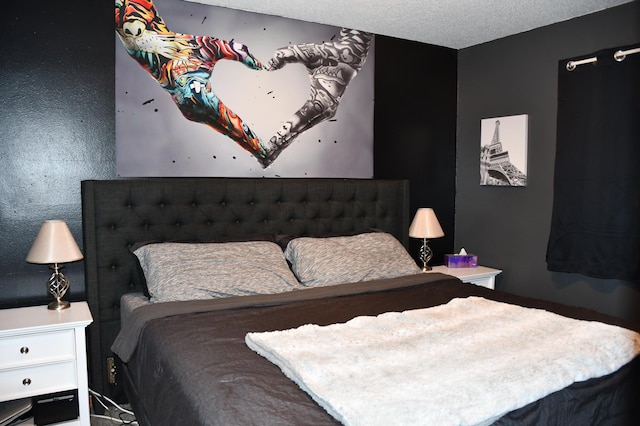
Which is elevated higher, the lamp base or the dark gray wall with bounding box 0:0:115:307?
the dark gray wall with bounding box 0:0:115:307

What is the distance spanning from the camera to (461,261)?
3.77 metres

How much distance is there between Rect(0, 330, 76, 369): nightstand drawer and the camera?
7.23 feet

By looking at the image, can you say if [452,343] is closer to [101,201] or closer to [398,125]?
[101,201]

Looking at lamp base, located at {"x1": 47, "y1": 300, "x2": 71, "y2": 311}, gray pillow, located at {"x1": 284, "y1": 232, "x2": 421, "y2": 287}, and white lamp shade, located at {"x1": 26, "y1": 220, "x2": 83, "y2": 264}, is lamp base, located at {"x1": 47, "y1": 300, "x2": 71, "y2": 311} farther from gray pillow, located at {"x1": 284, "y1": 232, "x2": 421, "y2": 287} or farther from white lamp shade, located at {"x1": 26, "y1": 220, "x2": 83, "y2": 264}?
gray pillow, located at {"x1": 284, "y1": 232, "x2": 421, "y2": 287}

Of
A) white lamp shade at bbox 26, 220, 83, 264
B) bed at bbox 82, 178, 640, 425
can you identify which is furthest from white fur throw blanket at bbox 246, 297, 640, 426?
white lamp shade at bbox 26, 220, 83, 264

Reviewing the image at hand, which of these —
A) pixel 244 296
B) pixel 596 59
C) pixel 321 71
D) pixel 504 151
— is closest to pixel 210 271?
pixel 244 296

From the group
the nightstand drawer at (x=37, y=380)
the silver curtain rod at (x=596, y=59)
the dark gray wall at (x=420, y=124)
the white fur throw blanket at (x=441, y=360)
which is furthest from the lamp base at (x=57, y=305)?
the silver curtain rod at (x=596, y=59)

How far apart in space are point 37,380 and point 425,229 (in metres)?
2.53

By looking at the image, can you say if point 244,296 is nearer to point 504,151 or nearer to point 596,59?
point 504,151

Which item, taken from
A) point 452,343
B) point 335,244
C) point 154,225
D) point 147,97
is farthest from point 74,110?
point 452,343

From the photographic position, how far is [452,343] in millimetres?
A: 1797

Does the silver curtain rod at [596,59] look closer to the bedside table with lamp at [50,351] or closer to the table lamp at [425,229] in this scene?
the table lamp at [425,229]

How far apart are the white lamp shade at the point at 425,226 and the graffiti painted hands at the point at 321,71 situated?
3.23ft

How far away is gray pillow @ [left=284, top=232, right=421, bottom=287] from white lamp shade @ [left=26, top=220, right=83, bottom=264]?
3.86 ft
